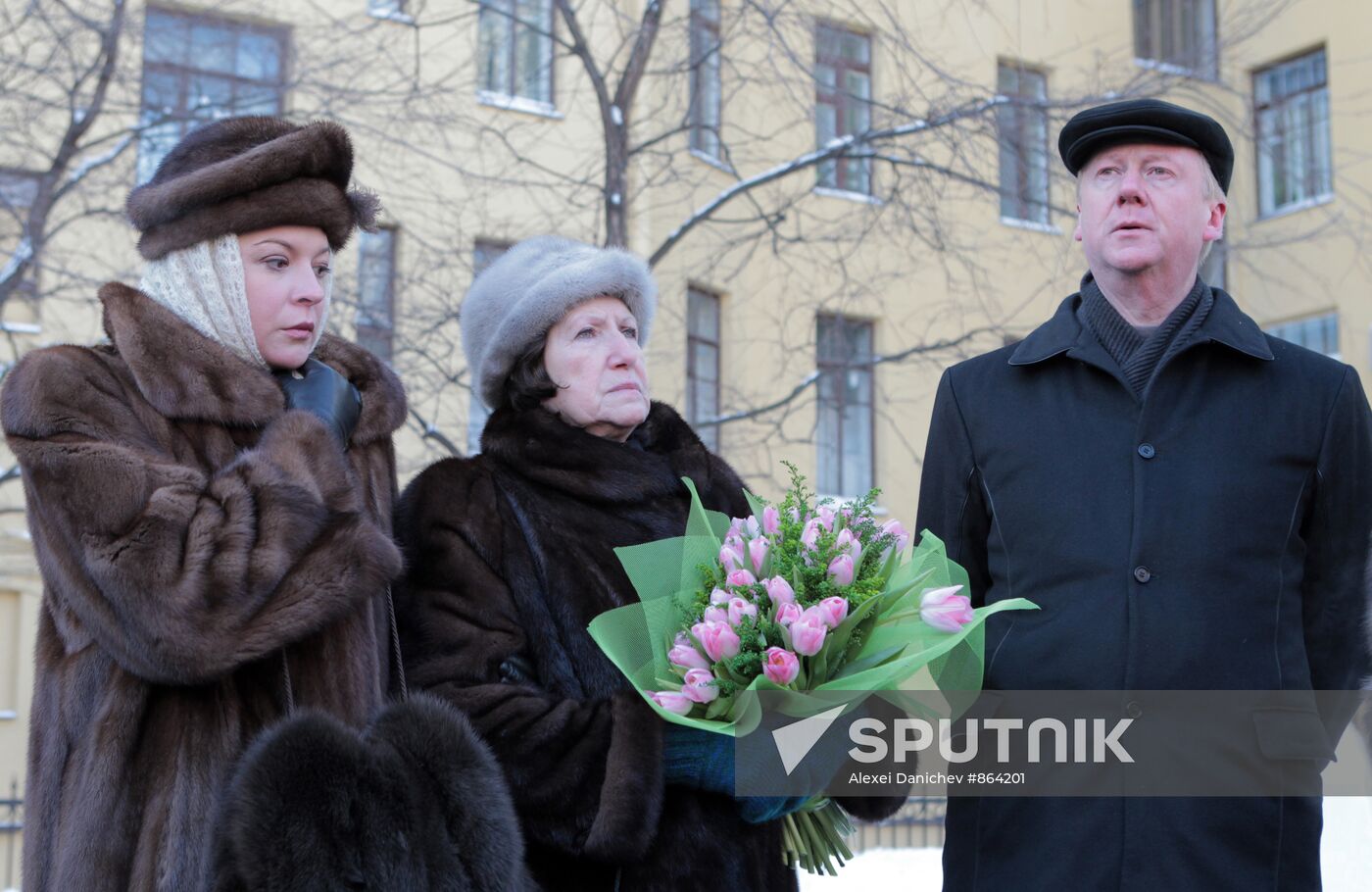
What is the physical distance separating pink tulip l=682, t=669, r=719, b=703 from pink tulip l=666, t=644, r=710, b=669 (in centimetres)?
2

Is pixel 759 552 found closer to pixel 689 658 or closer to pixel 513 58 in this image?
pixel 689 658

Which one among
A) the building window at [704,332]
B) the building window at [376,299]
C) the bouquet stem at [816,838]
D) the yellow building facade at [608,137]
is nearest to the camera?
the bouquet stem at [816,838]

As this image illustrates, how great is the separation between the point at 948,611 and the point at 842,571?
20cm

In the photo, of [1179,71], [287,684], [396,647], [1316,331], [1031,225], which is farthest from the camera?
[1316,331]

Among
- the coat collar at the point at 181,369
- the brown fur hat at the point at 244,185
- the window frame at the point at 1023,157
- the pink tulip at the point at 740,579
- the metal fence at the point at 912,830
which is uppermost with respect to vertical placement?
the window frame at the point at 1023,157

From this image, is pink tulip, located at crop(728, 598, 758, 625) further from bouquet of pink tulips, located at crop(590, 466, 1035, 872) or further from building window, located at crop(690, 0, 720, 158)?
building window, located at crop(690, 0, 720, 158)

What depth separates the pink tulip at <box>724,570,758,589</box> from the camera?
9.03 ft

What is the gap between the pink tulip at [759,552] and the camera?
2805mm

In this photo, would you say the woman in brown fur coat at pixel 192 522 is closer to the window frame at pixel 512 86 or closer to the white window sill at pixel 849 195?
the white window sill at pixel 849 195

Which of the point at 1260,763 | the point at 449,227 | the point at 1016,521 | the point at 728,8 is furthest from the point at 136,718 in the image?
the point at 449,227

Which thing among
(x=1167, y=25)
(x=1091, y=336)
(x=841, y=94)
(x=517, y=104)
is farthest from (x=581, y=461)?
(x=1167, y=25)

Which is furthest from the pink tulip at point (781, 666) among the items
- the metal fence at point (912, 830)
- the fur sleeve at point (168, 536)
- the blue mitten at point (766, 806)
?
the metal fence at point (912, 830)

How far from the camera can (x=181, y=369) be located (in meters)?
2.90

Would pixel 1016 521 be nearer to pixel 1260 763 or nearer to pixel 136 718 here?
pixel 1260 763
